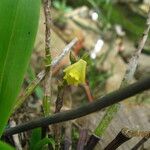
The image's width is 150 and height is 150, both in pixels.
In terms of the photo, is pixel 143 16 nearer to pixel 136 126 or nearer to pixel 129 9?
pixel 129 9

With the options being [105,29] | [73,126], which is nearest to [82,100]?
[73,126]

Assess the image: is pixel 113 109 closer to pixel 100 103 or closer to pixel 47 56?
pixel 47 56

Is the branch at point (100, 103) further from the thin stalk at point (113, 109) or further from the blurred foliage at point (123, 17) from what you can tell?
the blurred foliage at point (123, 17)

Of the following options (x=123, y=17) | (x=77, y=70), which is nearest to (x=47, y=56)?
(x=77, y=70)

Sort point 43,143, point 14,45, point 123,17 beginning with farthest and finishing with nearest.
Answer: point 123,17 → point 43,143 → point 14,45

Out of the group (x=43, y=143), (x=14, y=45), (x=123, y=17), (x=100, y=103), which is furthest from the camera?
(x=123, y=17)

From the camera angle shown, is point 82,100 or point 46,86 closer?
point 46,86

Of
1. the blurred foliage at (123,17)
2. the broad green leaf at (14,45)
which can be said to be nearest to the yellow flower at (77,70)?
the broad green leaf at (14,45)

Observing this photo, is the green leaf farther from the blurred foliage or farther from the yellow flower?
the blurred foliage

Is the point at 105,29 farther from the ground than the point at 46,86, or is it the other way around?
the point at 46,86
